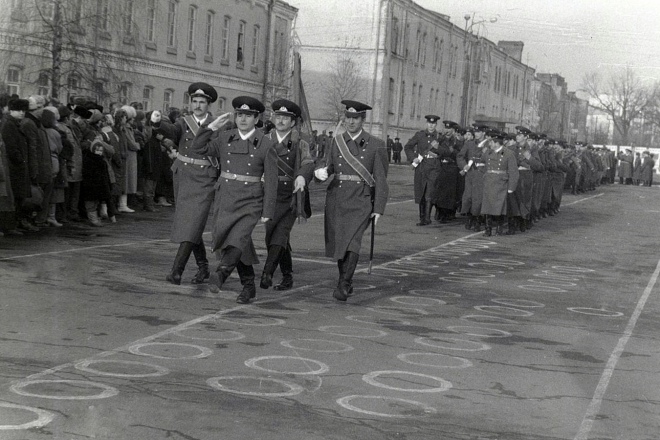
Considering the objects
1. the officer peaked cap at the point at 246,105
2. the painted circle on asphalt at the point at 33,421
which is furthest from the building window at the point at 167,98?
the painted circle on asphalt at the point at 33,421

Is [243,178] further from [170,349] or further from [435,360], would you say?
[435,360]

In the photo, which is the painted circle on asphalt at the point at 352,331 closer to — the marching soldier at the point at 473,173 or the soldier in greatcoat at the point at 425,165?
the marching soldier at the point at 473,173

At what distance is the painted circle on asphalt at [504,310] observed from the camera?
10.6 meters

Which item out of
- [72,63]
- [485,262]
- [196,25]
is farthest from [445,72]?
[485,262]

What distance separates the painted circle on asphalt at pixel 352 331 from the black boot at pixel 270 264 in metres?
1.80

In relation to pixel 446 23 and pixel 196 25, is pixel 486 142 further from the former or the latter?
pixel 446 23

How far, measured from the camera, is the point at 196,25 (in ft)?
146

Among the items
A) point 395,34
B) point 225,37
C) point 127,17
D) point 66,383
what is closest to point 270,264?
point 66,383

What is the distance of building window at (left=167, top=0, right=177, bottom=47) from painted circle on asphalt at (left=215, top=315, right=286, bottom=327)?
3425 cm

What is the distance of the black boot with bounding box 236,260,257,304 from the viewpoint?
9.95 m

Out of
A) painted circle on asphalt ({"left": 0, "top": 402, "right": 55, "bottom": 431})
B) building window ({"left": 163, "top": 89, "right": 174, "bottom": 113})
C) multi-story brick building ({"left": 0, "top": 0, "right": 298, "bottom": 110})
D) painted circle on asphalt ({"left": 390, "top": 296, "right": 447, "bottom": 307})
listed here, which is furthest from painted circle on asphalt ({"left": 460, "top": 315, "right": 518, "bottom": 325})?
building window ({"left": 163, "top": 89, "right": 174, "bottom": 113})

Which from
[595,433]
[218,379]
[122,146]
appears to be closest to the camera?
[595,433]

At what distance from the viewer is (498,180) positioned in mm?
19516

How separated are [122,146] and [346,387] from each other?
1199 centimetres
